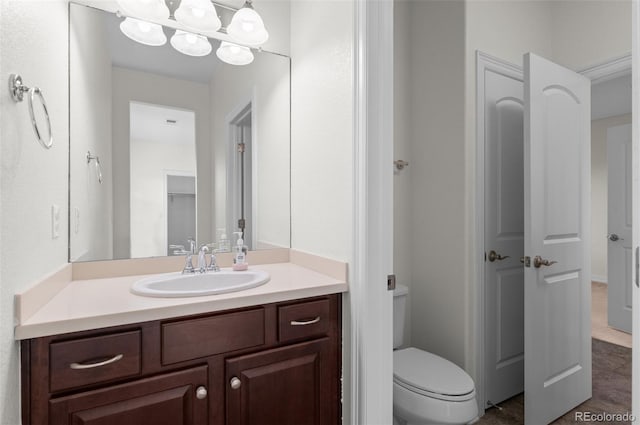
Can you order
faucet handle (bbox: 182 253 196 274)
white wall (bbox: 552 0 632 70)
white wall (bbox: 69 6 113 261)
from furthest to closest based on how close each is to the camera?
white wall (bbox: 552 0 632 70), faucet handle (bbox: 182 253 196 274), white wall (bbox: 69 6 113 261)

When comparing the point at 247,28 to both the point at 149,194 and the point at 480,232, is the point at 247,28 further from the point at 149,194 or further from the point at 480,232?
the point at 480,232

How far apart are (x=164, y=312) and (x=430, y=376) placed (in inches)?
47.8

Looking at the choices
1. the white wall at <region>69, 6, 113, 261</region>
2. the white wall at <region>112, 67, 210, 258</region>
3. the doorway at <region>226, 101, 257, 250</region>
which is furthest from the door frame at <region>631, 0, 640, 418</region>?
the white wall at <region>69, 6, 113, 261</region>

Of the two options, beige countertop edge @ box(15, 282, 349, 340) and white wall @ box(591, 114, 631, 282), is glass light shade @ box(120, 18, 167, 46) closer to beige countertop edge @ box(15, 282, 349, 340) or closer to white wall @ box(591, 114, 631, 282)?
beige countertop edge @ box(15, 282, 349, 340)

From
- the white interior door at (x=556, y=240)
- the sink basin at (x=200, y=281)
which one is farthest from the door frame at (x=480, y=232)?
the sink basin at (x=200, y=281)

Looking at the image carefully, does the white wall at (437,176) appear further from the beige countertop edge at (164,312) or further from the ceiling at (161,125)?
the ceiling at (161,125)

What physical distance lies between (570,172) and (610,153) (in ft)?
7.74

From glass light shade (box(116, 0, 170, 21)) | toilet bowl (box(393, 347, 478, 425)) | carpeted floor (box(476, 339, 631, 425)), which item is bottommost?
carpeted floor (box(476, 339, 631, 425))

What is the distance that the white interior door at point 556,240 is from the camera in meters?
1.75

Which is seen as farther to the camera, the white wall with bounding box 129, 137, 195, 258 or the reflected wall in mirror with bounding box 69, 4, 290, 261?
the white wall with bounding box 129, 137, 195, 258

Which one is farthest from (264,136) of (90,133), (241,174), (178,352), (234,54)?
(178,352)

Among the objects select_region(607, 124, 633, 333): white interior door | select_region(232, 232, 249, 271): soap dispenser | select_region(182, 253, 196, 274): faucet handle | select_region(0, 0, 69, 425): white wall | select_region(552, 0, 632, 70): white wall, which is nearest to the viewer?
select_region(0, 0, 69, 425): white wall

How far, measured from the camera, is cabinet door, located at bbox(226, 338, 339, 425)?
3.69 ft

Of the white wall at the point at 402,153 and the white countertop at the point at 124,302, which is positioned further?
the white wall at the point at 402,153
